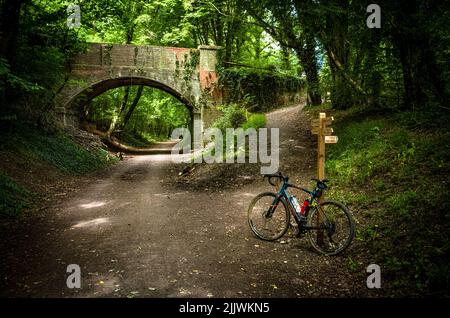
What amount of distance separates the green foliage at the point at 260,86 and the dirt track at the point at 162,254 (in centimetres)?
1126

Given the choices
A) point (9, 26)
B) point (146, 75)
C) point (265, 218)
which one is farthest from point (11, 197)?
point (146, 75)

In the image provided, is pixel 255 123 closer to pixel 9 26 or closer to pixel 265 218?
pixel 265 218

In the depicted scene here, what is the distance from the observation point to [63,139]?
12992 millimetres

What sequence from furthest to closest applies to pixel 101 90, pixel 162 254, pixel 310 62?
pixel 101 90 < pixel 310 62 < pixel 162 254

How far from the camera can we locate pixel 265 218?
5.40 metres

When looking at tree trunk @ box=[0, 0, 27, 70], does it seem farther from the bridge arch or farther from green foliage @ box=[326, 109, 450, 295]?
green foliage @ box=[326, 109, 450, 295]

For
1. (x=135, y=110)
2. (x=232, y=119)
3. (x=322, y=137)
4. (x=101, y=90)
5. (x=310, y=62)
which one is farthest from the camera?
(x=135, y=110)

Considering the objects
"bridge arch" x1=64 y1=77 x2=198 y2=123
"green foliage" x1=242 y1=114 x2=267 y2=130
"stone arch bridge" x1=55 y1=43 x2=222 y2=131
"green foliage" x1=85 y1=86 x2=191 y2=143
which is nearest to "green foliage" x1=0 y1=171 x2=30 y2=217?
"green foliage" x1=242 y1=114 x2=267 y2=130

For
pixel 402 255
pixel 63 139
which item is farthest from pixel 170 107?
pixel 402 255

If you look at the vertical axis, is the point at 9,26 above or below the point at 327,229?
above

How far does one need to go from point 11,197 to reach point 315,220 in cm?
641

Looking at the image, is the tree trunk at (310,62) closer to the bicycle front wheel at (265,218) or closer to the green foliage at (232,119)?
the green foliage at (232,119)
